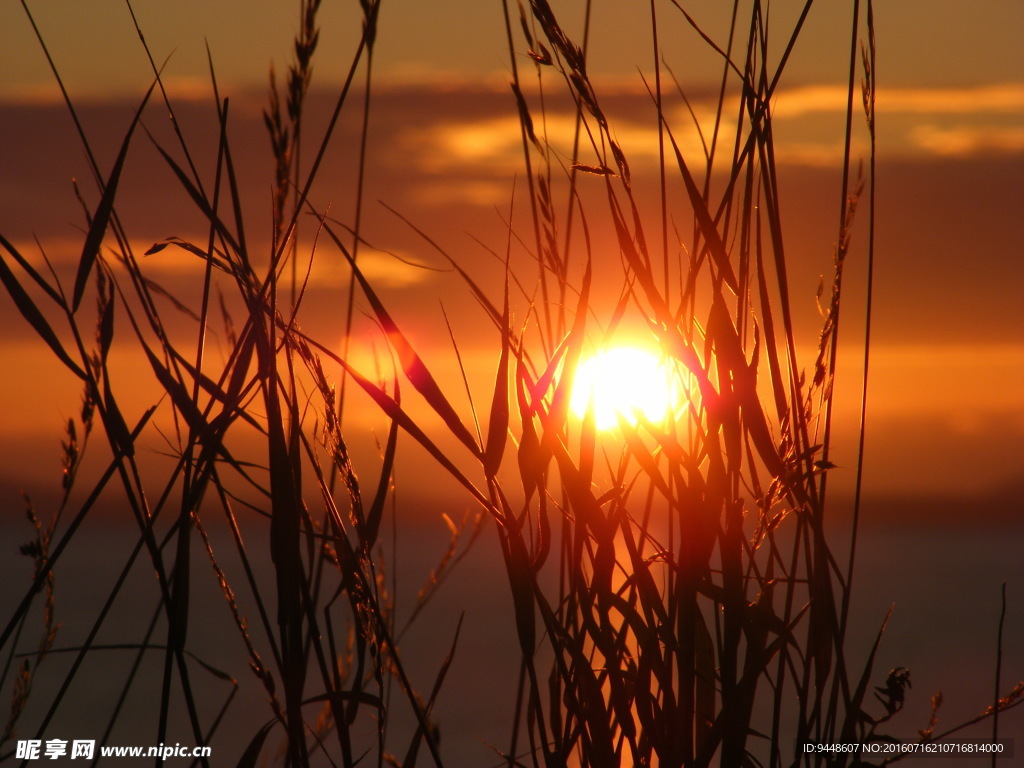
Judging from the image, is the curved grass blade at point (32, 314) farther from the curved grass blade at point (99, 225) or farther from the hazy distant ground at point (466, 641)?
the hazy distant ground at point (466, 641)

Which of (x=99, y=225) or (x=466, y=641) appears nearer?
(x=99, y=225)

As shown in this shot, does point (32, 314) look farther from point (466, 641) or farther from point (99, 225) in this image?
point (466, 641)

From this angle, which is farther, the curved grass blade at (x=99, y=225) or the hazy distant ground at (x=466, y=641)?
the hazy distant ground at (x=466, y=641)

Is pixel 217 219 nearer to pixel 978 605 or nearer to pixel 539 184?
pixel 539 184

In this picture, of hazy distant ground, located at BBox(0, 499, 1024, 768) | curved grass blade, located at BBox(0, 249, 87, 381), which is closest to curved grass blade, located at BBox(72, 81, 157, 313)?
curved grass blade, located at BBox(0, 249, 87, 381)

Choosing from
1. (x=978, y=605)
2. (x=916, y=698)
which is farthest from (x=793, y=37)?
(x=978, y=605)

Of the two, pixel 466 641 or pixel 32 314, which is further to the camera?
pixel 466 641

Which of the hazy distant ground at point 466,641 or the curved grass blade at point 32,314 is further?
the hazy distant ground at point 466,641

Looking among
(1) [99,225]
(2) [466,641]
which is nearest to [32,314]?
(1) [99,225]

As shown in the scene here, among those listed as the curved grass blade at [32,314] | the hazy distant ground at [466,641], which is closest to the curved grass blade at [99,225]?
the curved grass blade at [32,314]

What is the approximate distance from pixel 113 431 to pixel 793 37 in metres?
0.65

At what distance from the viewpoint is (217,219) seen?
71 cm

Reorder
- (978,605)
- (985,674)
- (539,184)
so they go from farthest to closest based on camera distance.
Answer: (978,605)
(985,674)
(539,184)

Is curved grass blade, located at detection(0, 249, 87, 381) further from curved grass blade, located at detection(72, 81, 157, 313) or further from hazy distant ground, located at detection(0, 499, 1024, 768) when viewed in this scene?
hazy distant ground, located at detection(0, 499, 1024, 768)
